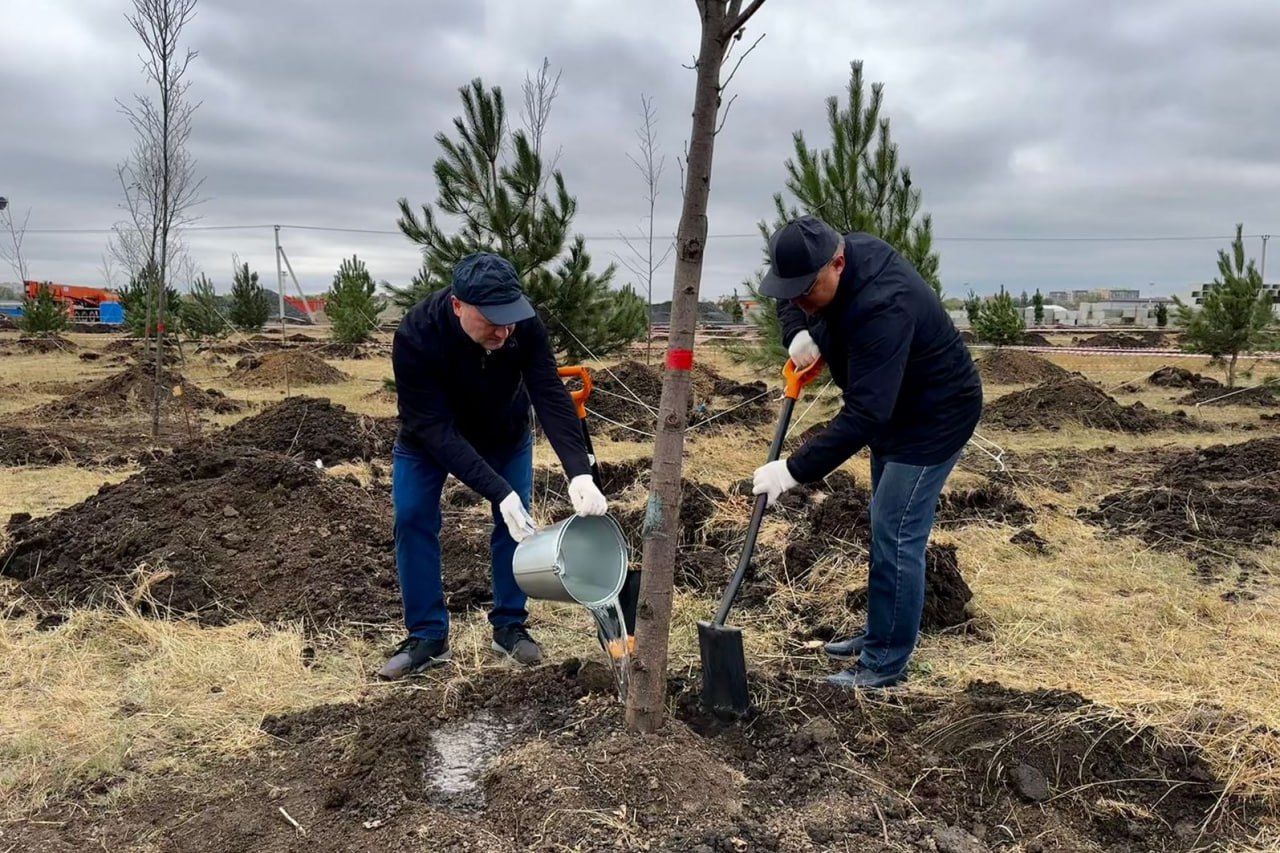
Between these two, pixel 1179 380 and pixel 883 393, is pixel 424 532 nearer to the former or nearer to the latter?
pixel 883 393

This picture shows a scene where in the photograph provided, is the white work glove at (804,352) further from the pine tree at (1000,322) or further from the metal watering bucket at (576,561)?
the pine tree at (1000,322)

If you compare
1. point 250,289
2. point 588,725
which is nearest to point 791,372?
point 588,725

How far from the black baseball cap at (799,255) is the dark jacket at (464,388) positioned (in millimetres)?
841

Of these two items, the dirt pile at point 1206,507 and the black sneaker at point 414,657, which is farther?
the dirt pile at point 1206,507

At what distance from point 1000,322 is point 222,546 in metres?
18.2

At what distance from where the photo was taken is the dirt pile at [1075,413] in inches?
390

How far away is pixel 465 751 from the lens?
8.39ft

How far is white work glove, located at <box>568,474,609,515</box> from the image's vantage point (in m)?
2.70

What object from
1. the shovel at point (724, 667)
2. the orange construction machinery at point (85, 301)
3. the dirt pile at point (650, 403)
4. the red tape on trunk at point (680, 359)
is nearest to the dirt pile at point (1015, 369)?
the dirt pile at point (650, 403)

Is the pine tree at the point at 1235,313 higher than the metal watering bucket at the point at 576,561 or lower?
higher

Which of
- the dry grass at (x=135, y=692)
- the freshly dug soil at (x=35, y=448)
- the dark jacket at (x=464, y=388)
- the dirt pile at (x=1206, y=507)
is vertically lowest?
the dry grass at (x=135, y=692)

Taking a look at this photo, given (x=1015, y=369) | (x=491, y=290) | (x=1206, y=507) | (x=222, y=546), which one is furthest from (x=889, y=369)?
(x=1015, y=369)

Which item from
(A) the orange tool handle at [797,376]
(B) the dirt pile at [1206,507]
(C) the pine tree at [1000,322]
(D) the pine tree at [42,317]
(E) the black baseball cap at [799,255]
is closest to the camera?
(E) the black baseball cap at [799,255]

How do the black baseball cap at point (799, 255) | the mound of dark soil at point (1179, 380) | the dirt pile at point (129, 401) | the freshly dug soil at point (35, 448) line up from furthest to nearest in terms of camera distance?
the mound of dark soil at point (1179, 380)
the dirt pile at point (129, 401)
the freshly dug soil at point (35, 448)
the black baseball cap at point (799, 255)
